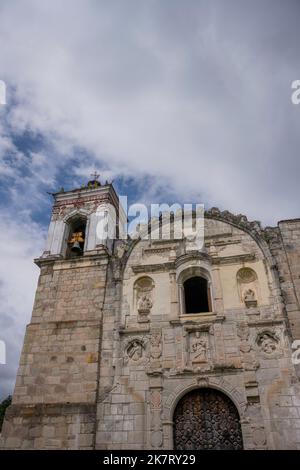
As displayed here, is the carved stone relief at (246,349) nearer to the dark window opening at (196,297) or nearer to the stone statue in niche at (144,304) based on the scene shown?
the dark window opening at (196,297)

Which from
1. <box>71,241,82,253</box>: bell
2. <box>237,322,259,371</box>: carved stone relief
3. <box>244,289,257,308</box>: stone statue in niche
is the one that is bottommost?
<box>237,322,259,371</box>: carved stone relief

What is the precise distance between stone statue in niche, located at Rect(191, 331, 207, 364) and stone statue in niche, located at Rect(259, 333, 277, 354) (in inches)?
58.2

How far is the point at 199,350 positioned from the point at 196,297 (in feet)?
10.2

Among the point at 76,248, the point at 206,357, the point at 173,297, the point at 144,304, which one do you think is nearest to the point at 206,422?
the point at 206,357

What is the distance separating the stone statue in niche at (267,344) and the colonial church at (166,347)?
0.03 meters

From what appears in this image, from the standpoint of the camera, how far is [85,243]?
1309 centimetres

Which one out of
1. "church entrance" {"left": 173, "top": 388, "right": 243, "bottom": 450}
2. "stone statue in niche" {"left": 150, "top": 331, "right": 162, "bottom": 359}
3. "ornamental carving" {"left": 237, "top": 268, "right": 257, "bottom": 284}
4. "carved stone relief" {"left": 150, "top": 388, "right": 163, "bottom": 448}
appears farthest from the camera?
"ornamental carving" {"left": 237, "top": 268, "right": 257, "bottom": 284}

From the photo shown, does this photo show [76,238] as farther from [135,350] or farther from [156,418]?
[156,418]

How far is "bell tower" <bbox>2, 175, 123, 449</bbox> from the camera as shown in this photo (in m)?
9.49

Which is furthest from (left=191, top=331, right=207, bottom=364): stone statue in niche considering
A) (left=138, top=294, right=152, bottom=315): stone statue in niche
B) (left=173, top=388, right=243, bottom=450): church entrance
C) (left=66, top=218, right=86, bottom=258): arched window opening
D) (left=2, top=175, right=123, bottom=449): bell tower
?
(left=66, top=218, right=86, bottom=258): arched window opening

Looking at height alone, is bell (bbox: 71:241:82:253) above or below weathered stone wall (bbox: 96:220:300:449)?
above

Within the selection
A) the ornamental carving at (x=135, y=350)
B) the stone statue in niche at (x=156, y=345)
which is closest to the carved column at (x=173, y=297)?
the stone statue in niche at (x=156, y=345)

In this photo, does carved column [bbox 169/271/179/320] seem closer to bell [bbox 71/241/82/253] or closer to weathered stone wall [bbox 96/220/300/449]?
weathered stone wall [bbox 96/220/300/449]
